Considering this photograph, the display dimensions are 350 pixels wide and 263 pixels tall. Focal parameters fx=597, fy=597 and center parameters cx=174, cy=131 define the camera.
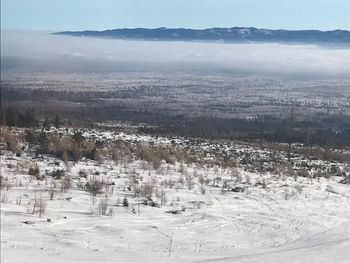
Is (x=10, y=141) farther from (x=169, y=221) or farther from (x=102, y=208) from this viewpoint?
(x=169, y=221)

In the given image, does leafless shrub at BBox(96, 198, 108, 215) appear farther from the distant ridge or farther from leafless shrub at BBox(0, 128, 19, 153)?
the distant ridge

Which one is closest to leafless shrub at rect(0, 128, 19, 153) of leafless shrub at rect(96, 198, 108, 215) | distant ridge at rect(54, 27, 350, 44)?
leafless shrub at rect(96, 198, 108, 215)

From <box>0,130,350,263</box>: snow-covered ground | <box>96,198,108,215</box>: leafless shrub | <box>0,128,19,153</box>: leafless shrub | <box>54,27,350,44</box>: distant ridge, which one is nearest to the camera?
<box>0,130,350,263</box>: snow-covered ground

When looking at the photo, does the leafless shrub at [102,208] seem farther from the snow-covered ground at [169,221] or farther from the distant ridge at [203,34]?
the distant ridge at [203,34]

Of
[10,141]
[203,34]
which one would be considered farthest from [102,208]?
[203,34]

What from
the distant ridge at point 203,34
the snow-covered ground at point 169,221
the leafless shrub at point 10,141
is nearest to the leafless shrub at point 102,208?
the snow-covered ground at point 169,221

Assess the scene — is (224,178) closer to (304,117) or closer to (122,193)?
(122,193)

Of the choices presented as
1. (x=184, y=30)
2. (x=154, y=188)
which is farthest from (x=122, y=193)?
(x=184, y=30)

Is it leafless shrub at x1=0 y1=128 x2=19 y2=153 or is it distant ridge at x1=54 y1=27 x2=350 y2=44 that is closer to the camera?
leafless shrub at x1=0 y1=128 x2=19 y2=153
